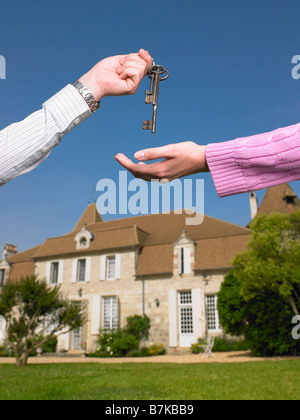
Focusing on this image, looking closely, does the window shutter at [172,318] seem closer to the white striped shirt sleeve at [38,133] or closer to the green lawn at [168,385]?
the green lawn at [168,385]

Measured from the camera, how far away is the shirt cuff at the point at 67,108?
1.68 m

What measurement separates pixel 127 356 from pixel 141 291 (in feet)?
14.0

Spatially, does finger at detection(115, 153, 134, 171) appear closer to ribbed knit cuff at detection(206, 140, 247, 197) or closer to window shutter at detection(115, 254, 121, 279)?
ribbed knit cuff at detection(206, 140, 247, 197)

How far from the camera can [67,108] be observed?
1695 mm

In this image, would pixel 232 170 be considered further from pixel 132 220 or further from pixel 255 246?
pixel 132 220

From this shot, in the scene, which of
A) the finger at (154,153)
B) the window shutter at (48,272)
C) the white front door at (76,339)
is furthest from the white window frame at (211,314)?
the finger at (154,153)

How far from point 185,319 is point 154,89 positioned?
2176 cm

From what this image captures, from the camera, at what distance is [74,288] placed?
85.9 feet

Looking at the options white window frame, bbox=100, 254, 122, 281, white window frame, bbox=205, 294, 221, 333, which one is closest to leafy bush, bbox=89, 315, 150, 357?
white window frame, bbox=100, 254, 122, 281

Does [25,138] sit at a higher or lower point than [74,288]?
lower

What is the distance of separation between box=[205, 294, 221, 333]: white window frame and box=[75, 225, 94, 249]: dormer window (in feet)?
31.6

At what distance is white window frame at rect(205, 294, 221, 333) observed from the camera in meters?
21.3

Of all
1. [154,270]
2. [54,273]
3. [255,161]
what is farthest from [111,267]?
[255,161]

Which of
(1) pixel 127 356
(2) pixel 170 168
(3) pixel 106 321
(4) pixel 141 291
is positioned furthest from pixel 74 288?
(2) pixel 170 168
